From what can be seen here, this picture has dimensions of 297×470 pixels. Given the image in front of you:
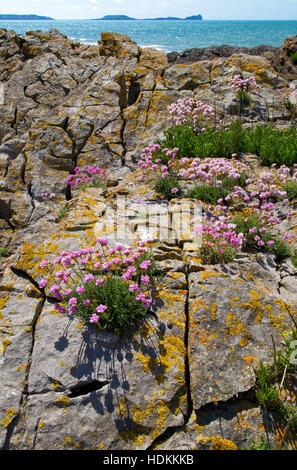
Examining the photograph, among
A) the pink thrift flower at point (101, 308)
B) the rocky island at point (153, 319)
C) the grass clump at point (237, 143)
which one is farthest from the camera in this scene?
the grass clump at point (237, 143)

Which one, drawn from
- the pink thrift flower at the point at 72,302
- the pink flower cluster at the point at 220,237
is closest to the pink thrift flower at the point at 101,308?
the pink thrift flower at the point at 72,302

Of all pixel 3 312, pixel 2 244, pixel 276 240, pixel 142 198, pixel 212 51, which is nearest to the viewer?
pixel 3 312

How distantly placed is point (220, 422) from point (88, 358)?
1.51 meters

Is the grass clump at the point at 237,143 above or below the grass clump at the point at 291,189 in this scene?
above

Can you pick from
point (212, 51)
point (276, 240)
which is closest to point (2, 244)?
point (276, 240)

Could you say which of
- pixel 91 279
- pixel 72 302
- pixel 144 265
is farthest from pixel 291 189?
pixel 72 302

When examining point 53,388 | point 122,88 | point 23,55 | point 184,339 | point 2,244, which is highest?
point 23,55

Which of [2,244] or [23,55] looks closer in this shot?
[2,244]

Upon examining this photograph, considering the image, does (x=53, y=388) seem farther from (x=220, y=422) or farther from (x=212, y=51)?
(x=212, y=51)

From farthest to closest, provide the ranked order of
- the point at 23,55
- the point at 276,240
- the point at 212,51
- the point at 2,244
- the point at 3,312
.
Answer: the point at 212,51 → the point at 23,55 → the point at 2,244 → the point at 276,240 → the point at 3,312

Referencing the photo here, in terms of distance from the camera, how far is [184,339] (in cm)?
365

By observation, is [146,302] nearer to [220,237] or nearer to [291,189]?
[220,237]

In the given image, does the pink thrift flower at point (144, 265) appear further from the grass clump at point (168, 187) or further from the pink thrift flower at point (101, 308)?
the grass clump at point (168, 187)

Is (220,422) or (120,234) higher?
(120,234)
